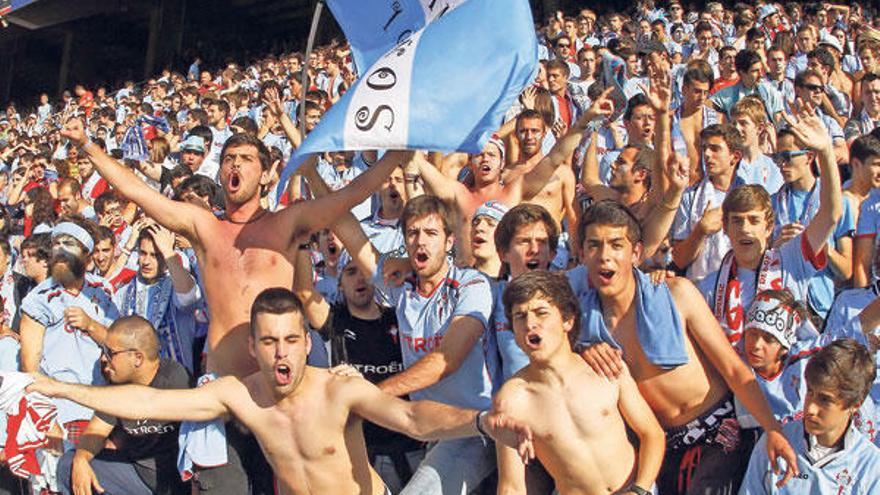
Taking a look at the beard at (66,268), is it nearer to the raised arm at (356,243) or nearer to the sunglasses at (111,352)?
the sunglasses at (111,352)

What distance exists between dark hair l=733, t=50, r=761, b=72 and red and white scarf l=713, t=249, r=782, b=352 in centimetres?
392

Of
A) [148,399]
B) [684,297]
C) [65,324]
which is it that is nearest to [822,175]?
[684,297]

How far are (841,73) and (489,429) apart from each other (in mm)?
7042

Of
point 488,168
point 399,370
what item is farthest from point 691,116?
point 399,370

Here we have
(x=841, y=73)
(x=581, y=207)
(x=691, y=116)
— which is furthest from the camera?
(x=841, y=73)

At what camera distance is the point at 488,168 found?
20.9 ft

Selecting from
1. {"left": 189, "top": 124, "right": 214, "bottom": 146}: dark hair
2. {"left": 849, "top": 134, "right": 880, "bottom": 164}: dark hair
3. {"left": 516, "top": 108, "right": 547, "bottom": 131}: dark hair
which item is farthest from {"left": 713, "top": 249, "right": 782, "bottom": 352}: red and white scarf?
{"left": 189, "top": 124, "right": 214, "bottom": 146}: dark hair

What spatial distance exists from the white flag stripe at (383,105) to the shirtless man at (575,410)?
46.1 inches

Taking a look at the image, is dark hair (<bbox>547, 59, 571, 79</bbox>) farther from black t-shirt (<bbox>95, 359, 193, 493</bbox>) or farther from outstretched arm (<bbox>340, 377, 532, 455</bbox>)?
outstretched arm (<bbox>340, 377, 532, 455</bbox>)

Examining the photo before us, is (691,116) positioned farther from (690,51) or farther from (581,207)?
(690,51)

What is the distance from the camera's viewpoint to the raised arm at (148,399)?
4.10m

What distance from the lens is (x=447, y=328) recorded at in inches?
184

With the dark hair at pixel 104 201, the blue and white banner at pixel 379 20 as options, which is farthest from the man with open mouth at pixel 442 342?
the dark hair at pixel 104 201

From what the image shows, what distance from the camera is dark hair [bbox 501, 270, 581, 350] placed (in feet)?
13.3
